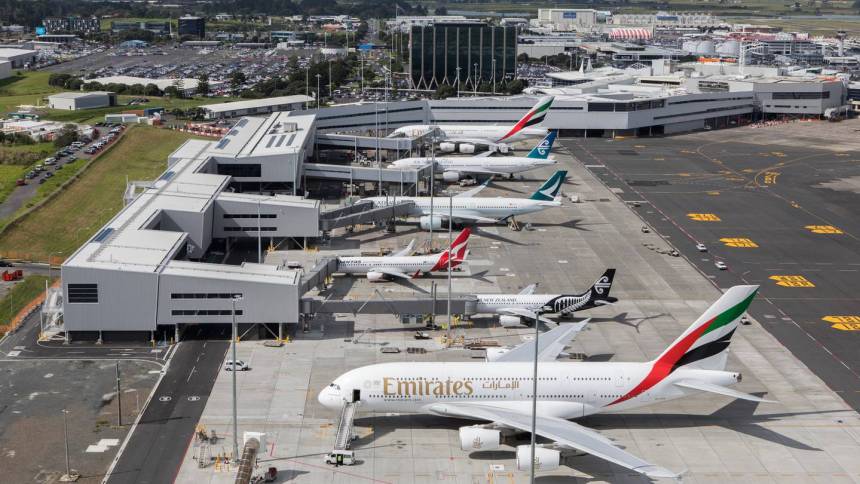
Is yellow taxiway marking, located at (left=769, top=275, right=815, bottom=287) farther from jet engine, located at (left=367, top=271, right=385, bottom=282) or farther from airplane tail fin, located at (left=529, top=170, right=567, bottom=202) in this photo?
jet engine, located at (left=367, top=271, right=385, bottom=282)

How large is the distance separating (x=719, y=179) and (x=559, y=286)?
73.6 m

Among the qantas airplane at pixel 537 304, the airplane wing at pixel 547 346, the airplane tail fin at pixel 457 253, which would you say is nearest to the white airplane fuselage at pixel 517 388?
the airplane wing at pixel 547 346

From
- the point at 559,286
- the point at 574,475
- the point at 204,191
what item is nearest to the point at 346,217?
the point at 204,191

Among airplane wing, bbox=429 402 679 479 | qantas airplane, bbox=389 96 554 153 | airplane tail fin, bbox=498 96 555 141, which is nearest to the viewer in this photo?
airplane wing, bbox=429 402 679 479

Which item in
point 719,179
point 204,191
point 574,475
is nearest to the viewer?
point 574,475

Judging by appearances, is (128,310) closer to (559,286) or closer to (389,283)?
(389,283)

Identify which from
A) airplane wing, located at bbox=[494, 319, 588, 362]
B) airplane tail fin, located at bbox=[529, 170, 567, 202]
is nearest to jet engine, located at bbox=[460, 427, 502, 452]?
airplane wing, located at bbox=[494, 319, 588, 362]

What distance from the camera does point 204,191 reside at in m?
118

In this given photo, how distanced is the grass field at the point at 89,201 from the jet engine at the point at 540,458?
76310 mm

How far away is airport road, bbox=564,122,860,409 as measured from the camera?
89.8 metres

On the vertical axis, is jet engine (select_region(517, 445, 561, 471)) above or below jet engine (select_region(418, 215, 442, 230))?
below

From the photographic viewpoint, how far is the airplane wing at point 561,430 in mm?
56406

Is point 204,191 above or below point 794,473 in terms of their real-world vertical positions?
above

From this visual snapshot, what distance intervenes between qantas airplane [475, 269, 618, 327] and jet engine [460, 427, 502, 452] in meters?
27.1
